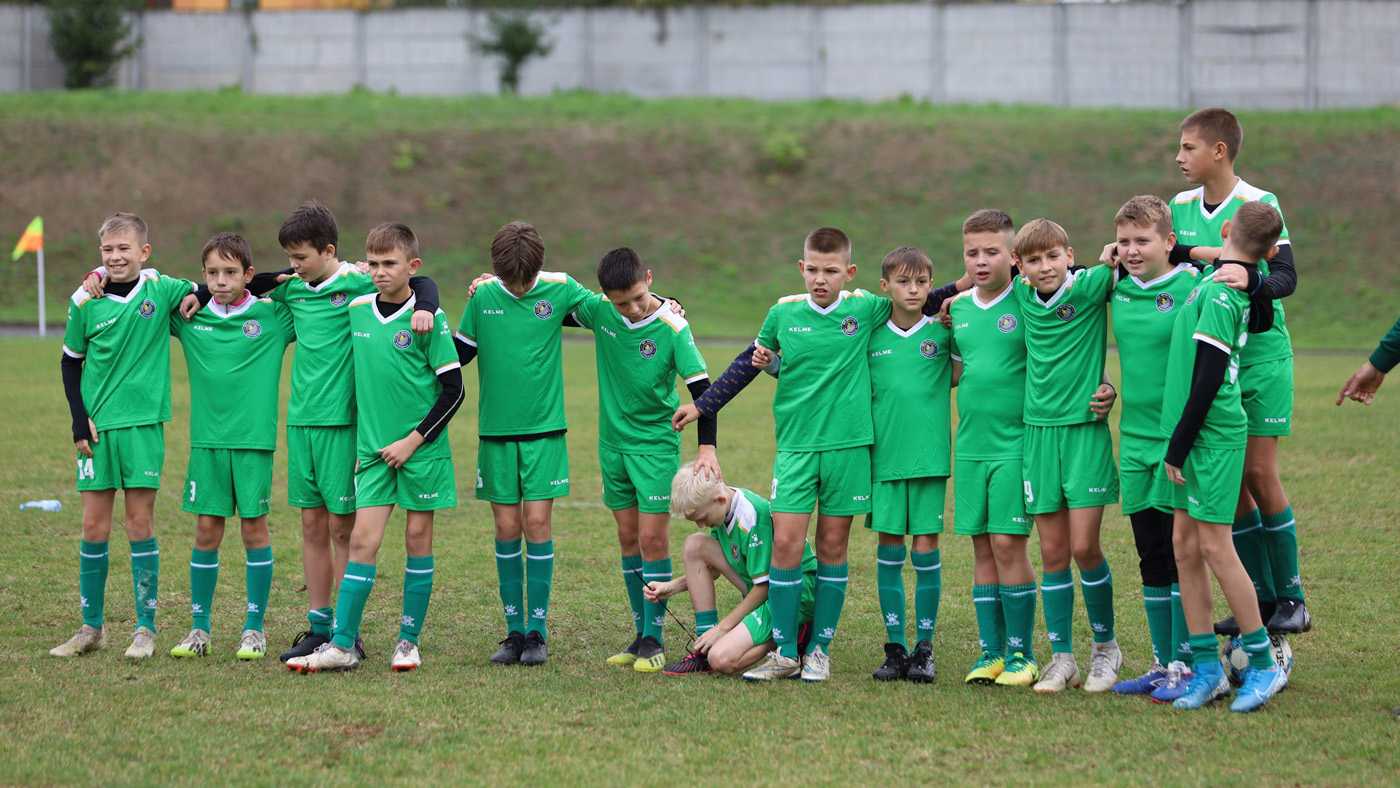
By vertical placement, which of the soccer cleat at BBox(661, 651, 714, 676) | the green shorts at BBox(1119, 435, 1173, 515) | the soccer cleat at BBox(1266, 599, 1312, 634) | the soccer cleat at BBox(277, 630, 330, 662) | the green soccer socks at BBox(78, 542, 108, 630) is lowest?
the soccer cleat at BBox(661, 651, 714, 676)

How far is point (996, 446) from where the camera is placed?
641 cm

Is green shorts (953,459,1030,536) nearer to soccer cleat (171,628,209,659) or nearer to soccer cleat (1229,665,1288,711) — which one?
soccer cleat (1229,665,1288,711)

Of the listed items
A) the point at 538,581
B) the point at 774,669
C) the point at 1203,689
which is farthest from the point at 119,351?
the point at 1203,689

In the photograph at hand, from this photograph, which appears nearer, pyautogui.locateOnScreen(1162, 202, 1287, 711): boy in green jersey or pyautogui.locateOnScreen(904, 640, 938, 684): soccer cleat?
pyautogui.locateOnScreen(1162, 202, 1287, 711): boy in green jersey

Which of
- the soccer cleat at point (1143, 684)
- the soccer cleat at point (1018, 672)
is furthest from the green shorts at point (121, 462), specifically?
the soccer cleat at point (1143, 684)

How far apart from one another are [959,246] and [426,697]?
1088 inches

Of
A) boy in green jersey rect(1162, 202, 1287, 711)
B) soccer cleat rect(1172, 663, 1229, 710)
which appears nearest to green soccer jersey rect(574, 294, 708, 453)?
boy in green jersey rect(1162, 202, 1287, 711)

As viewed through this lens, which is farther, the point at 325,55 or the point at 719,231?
the point at 325,55

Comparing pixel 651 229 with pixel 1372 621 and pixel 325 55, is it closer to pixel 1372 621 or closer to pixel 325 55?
pixel 325 55

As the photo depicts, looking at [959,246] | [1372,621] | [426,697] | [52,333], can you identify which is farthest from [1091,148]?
[426,697]

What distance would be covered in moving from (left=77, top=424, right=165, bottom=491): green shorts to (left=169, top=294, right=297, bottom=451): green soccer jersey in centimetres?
23

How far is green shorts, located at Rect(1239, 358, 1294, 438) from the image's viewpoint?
20.5 ft

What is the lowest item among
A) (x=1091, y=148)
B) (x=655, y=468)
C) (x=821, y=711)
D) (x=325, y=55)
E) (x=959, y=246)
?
(x=821, y=711)

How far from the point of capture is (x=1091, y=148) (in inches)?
1382
